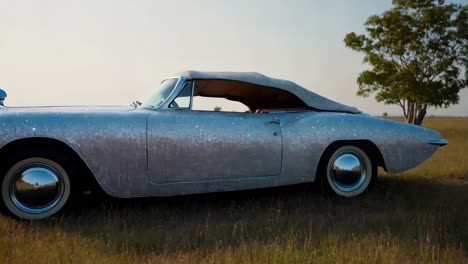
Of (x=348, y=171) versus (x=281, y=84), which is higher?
(x=281, y=84)

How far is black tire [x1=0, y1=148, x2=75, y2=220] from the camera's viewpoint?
3379 millimetres

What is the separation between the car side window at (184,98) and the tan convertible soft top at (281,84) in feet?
0.31

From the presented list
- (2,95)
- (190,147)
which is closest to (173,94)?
(190,147)

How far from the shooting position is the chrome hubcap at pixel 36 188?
340 cm

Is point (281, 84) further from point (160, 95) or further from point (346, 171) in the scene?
point (160, 95)

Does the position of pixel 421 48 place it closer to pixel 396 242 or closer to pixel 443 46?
pixel 443 46

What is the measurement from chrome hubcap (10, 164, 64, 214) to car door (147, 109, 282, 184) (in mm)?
817

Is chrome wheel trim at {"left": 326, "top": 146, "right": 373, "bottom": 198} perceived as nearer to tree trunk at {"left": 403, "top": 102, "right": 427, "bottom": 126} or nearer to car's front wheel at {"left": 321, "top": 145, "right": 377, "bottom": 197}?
car's front wheel at {"left": 321, "top": 145, "right": 377, "bottom": 197}

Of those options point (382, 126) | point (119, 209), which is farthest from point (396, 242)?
point (119, 209)

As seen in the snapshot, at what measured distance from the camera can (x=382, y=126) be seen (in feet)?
14.8

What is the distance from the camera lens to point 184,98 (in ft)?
13.1

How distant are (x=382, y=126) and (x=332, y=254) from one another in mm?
2306

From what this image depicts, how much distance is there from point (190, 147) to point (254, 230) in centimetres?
100

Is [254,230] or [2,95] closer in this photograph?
[254,230]
